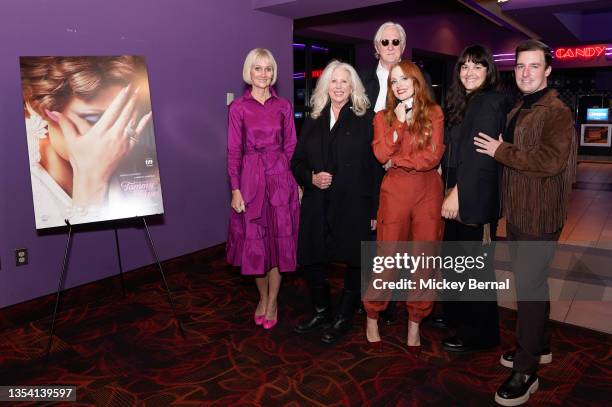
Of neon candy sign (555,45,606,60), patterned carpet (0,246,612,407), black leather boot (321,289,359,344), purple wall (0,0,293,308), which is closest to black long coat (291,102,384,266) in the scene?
black leather boot (321,289,359,344)

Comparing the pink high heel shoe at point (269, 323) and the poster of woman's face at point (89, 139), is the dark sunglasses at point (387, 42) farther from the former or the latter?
the pink high heel shoe at point (269, 323)

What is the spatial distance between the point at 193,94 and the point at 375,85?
1943 millimetres

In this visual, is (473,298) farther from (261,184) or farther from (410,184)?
(261,184)

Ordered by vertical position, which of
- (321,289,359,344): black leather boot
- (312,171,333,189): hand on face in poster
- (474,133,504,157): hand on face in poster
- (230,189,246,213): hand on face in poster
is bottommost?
(321,289,359,344): black leather boot

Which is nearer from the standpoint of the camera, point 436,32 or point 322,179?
point 322,179

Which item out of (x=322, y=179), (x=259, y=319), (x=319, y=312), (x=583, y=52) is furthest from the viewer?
(x=583, y=52)

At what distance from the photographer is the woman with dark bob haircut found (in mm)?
2436

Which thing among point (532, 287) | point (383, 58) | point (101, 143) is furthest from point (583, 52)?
point (101, 143)

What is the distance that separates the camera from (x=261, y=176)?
305 centimetres

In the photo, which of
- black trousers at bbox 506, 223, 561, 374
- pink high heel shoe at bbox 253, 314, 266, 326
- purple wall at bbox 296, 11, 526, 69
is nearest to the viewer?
black trousers at bbox 506, 223, 561, 374

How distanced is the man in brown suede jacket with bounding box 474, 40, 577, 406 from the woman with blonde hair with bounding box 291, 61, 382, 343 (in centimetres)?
71

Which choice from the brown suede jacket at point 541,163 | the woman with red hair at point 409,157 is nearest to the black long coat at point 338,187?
the woman with red hair at point 409,157

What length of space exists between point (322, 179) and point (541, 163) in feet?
3.76

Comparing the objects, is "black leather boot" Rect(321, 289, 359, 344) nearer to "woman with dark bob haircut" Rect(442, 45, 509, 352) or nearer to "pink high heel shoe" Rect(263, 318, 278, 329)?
"pink high heel shoe" Rect(263, 318, 278, 329)
